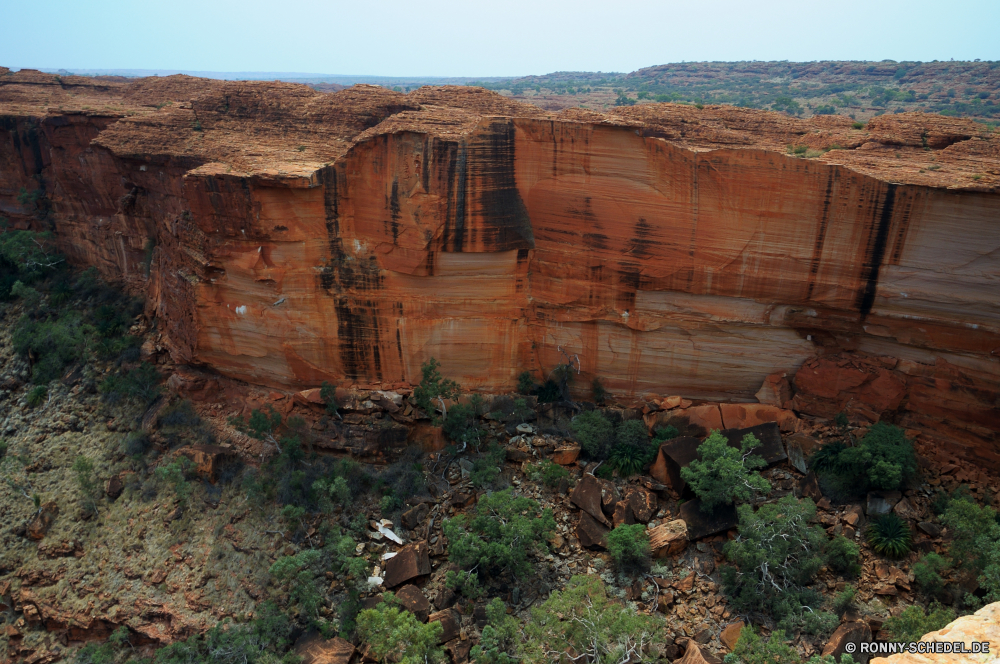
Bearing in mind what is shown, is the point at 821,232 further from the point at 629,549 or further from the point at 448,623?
the point at 448,623

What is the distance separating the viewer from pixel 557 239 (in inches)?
736

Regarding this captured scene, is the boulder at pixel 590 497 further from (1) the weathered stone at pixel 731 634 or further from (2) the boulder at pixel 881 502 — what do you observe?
(2) the boulder at pixel 881 502

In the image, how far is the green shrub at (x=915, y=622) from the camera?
12383mm

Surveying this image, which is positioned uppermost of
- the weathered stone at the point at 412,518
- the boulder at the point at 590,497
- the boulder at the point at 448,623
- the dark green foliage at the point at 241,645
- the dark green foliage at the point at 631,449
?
the dark green foliage at the point at 631,449

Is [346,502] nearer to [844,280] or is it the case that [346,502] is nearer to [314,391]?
[314,391]

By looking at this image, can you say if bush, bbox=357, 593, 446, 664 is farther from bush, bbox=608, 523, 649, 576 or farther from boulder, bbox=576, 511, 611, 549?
bush, bbox=608, 523, 649, 576

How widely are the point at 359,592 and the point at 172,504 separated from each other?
263 inches

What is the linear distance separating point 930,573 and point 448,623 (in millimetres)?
10794

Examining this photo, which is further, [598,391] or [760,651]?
[598,391]

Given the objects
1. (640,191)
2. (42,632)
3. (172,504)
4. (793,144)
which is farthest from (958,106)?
(42,632)

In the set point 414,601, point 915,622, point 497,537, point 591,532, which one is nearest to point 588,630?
point 591,532

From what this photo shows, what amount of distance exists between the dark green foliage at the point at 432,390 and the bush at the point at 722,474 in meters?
7.34

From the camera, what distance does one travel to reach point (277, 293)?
19094mm

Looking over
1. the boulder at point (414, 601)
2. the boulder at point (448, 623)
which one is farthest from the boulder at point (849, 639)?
the boulder at point (414, 601)
